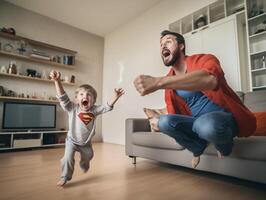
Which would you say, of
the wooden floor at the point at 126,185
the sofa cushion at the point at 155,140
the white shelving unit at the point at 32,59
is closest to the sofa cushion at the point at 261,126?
the wooden floor at the point at 126,185

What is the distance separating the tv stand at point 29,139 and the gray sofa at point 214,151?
6.11ft

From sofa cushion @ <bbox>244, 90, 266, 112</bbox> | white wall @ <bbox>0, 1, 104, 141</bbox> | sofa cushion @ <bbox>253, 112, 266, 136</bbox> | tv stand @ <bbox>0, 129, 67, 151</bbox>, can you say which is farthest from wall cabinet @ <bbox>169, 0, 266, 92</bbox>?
tv stand @ <bbox>0, 129, 67, 151</bbox>

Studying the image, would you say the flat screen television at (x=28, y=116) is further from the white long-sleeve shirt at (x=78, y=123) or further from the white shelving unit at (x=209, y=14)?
the white shelving unit at (x=209, y=14)

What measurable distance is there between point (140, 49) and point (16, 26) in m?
2.35

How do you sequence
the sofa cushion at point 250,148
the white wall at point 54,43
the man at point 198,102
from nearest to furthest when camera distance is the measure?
1. the man at point 198,102
2. the sofa cushion at point 250,148
3. the white wall at point 54,43

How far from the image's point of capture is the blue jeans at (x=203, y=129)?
833mm

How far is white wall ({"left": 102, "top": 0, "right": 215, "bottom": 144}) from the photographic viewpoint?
10.6 ft

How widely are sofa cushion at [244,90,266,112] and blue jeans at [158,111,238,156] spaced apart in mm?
905

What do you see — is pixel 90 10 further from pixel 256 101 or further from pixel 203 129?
pixel 203 129

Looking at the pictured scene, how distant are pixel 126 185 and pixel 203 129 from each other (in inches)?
30.6

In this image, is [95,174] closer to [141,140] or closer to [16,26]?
[141,140]

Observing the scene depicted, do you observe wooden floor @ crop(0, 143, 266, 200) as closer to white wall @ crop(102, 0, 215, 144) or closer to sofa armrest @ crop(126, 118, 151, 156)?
sofa armrest @ crop(126, 118, 151, 156)

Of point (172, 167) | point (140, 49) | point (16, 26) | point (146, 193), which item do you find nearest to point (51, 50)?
point (16, 26)

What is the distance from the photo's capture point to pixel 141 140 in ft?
6.49
